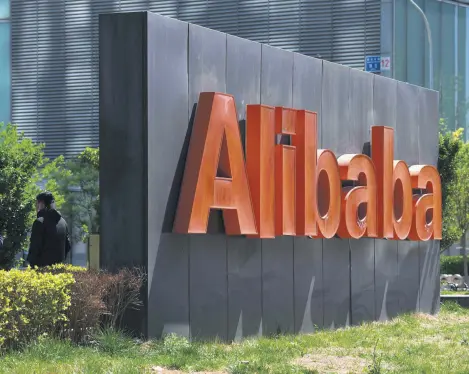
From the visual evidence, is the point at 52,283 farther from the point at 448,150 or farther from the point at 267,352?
the point at 448,150

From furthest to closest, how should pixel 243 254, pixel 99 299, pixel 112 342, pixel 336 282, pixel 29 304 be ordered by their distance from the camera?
1. pixel 336 282
2. pixel 243 254
3. pixel 99 299
4. pixel 112 342
5. pixel 29 304

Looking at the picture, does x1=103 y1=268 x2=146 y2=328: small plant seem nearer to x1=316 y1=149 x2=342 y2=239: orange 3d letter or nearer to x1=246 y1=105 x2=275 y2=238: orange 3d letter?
x1=246 y1=105 x2=275 y2=238: orange 3d letter

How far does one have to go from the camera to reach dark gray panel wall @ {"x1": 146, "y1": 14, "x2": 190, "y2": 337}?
42.0ft

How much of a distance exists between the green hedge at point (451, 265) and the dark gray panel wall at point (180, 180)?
24699 mm

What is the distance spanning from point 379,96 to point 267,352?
7490 mm

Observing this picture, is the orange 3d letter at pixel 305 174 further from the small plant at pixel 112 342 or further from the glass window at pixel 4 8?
the glass window at pixel 4 8

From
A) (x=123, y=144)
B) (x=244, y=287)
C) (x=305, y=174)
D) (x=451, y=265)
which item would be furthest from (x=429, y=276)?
(x=451, y=265)

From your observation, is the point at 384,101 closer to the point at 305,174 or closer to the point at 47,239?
the point at 305,174

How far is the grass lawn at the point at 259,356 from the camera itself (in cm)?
1070

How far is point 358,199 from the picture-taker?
678 inches

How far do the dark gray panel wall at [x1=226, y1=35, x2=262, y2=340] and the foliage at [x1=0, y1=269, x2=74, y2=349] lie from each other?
10.2 feet

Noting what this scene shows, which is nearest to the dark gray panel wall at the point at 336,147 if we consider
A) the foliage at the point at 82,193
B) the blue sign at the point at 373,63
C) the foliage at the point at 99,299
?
the foliage at the point at 99,299

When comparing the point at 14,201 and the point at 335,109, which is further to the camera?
the point at 14,201

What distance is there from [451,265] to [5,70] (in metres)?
20.2
